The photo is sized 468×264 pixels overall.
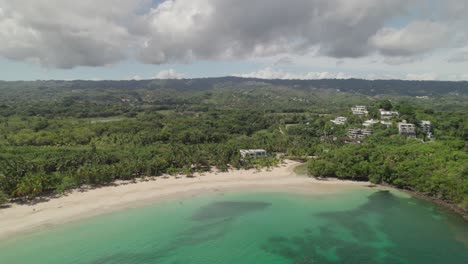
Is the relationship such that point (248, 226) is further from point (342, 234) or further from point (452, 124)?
point (452, 124)

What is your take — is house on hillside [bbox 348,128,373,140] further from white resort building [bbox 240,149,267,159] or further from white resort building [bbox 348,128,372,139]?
white resort building [bbox 240,149,267,159]

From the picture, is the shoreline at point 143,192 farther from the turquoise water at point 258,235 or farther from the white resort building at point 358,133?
the white resort building at point 358,133

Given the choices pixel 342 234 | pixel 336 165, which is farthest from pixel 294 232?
pixel 336 165

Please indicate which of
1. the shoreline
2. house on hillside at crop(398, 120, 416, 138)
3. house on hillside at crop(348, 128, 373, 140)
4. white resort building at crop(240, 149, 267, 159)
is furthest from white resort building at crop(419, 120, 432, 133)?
white resort building at crop(240, 149, 267, 159)

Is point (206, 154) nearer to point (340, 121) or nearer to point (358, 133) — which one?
point (358, 133)

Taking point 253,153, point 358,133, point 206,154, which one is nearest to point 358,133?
point 358,133

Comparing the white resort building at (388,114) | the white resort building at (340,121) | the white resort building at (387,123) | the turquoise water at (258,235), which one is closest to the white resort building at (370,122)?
the white resort building at (387,123)
